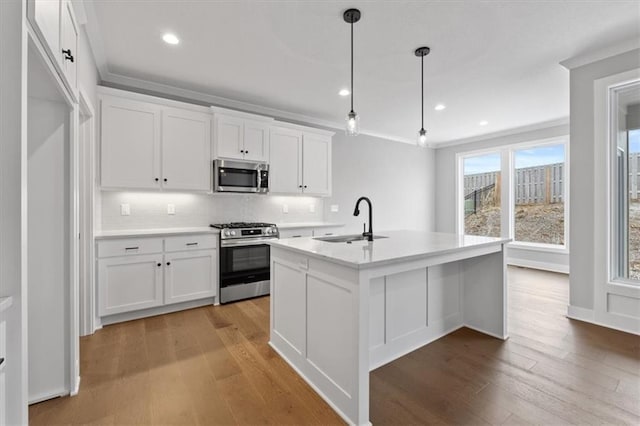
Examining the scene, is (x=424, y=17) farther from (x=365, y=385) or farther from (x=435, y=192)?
(x=435, y=192)

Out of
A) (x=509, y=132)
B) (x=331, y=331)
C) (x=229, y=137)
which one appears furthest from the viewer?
(x=509, y=132)

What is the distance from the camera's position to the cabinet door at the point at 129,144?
3002mm

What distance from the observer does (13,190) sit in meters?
1.03

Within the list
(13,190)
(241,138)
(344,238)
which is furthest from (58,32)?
(241,138)

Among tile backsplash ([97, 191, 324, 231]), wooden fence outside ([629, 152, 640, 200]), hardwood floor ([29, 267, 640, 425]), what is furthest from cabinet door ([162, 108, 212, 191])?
wooden fence outside ([629, 152, 640, 200])

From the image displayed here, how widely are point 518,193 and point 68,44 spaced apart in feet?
21.8

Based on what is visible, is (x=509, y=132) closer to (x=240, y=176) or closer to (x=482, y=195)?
(x=482, y=195)

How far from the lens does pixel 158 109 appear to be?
327 cm

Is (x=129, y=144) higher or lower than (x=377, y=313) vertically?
higher

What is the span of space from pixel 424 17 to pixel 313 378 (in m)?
2.75

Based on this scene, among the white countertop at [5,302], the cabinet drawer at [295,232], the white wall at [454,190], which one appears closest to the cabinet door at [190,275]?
the cabinet drawer at [295,232]

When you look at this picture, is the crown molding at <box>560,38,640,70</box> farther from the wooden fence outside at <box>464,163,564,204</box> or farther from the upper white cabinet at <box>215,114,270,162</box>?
the upper white cabinet at <box>215,114,270,162</box>

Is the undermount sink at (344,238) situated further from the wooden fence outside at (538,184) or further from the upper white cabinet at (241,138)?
the wooden fence outside at (538,184)

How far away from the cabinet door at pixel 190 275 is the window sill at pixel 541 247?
487 centimetres
